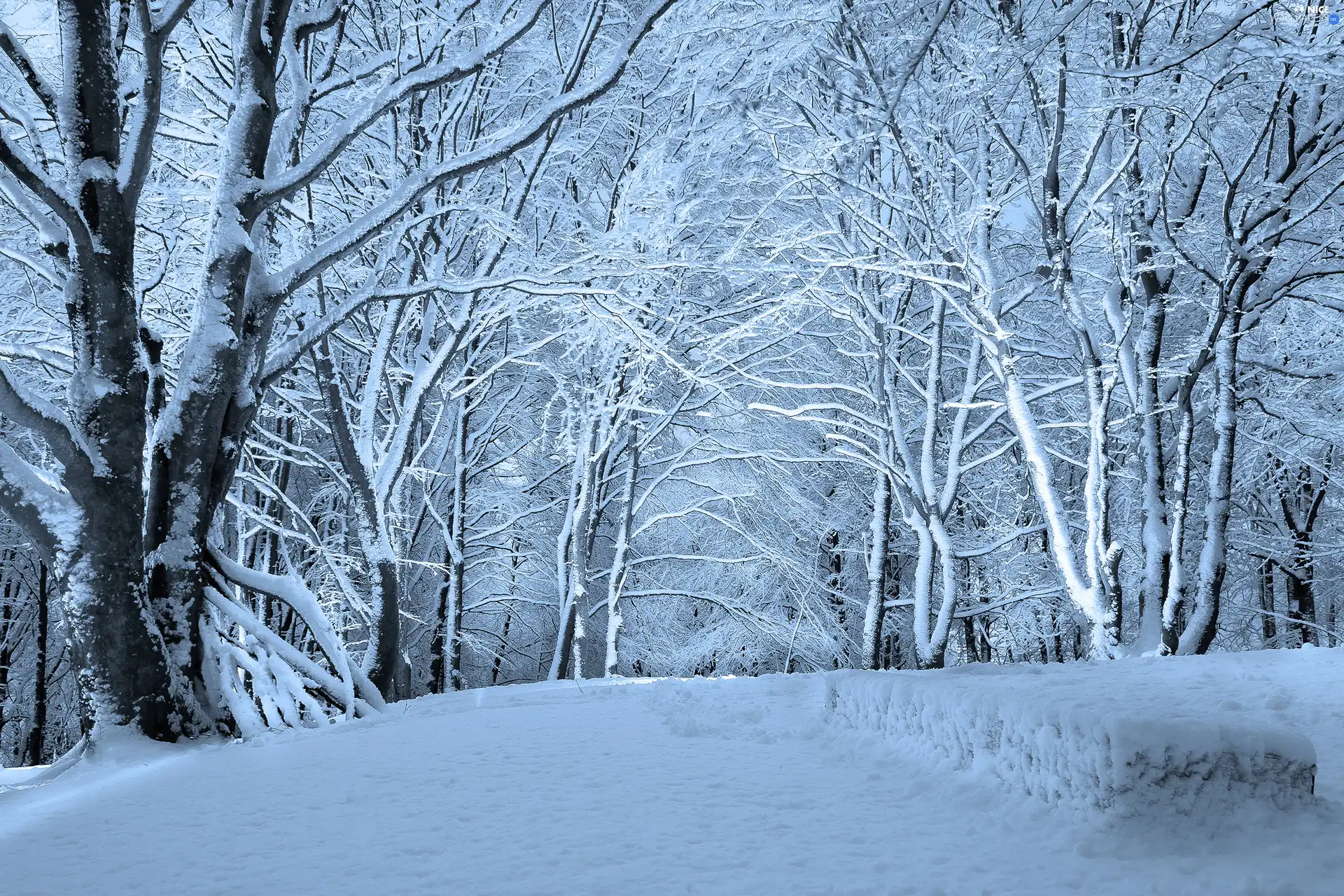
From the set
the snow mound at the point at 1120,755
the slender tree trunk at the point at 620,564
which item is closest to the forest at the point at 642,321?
the slender tree trunk at the point at 620,564

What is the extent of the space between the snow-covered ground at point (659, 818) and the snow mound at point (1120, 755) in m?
0.04

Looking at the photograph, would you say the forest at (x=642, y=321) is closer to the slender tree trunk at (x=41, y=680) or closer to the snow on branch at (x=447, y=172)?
the snow on branch at (x=447, y=172)

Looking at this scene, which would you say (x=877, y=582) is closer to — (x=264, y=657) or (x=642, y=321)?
(x=642, y=321)

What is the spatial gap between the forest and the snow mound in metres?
3.19

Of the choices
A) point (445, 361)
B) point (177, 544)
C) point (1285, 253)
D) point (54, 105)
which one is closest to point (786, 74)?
point (445, 361)

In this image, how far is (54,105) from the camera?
604 cm

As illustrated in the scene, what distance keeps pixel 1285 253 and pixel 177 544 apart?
14.1 m

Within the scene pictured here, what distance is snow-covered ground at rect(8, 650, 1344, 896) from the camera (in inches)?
113

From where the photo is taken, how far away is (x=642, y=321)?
13133mm

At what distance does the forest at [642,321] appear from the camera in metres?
5.82

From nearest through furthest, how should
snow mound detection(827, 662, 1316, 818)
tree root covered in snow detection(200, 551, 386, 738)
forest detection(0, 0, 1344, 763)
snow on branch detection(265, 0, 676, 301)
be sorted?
snow mound detection(827, 662, 1316, 818)
forest detection(0, 0, 1344, 763)
tree root covered in snow detection(200, 551, 386, 738)
snow on branch detection(265, 0, 676, 301)

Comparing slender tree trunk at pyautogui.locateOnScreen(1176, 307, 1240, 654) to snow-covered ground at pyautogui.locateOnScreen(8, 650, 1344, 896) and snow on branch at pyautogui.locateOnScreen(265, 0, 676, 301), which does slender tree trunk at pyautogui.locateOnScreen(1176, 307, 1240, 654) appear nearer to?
snow-covered ground at pyautogui.locateOnScreen(8, 650, 1344, 896)

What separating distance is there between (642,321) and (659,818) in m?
10.1

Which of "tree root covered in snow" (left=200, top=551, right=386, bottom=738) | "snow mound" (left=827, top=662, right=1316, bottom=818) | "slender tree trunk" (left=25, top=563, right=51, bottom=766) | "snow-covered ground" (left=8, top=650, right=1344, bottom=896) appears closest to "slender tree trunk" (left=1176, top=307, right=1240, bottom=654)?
"snow-covered ground" (left=8, top=650, right=1344, bottom=896)
